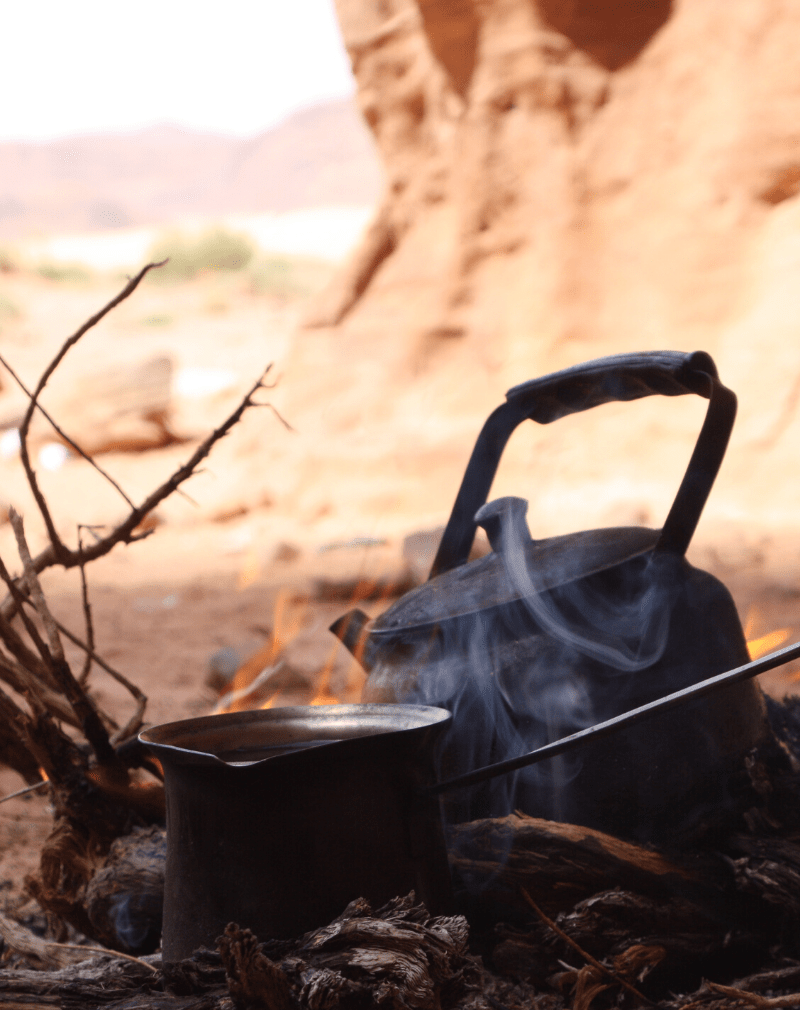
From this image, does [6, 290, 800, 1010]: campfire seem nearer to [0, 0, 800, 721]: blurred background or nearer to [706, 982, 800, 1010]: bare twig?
[706, 982, 800, 1010]: bare twig

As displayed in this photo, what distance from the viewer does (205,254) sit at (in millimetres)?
23094

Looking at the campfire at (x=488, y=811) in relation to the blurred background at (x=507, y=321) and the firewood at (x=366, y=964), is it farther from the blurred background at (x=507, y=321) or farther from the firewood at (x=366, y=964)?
the blurred background at (x=507, y=321)

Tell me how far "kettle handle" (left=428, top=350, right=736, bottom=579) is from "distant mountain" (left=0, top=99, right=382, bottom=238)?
54476 millimetres

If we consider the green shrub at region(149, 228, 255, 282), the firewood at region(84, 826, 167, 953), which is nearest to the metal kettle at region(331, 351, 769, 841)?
the firewood at region(84, 826, 167, 953)

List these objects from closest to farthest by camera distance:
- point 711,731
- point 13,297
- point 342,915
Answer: point 342,915
point 711,731
point 13,297

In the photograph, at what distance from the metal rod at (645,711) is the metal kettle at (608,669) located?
20 cm

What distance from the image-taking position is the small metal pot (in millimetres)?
1012

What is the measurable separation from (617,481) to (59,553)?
4.78m

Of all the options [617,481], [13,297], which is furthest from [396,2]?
[13,297]

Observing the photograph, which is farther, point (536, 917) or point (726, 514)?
point (726, 514)

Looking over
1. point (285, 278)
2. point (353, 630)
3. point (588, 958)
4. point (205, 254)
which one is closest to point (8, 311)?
point (285, 278)

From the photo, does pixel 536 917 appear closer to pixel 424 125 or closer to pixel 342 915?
pixel 342 915

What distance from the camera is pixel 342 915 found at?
3.27 ft

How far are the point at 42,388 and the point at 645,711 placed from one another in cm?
116
